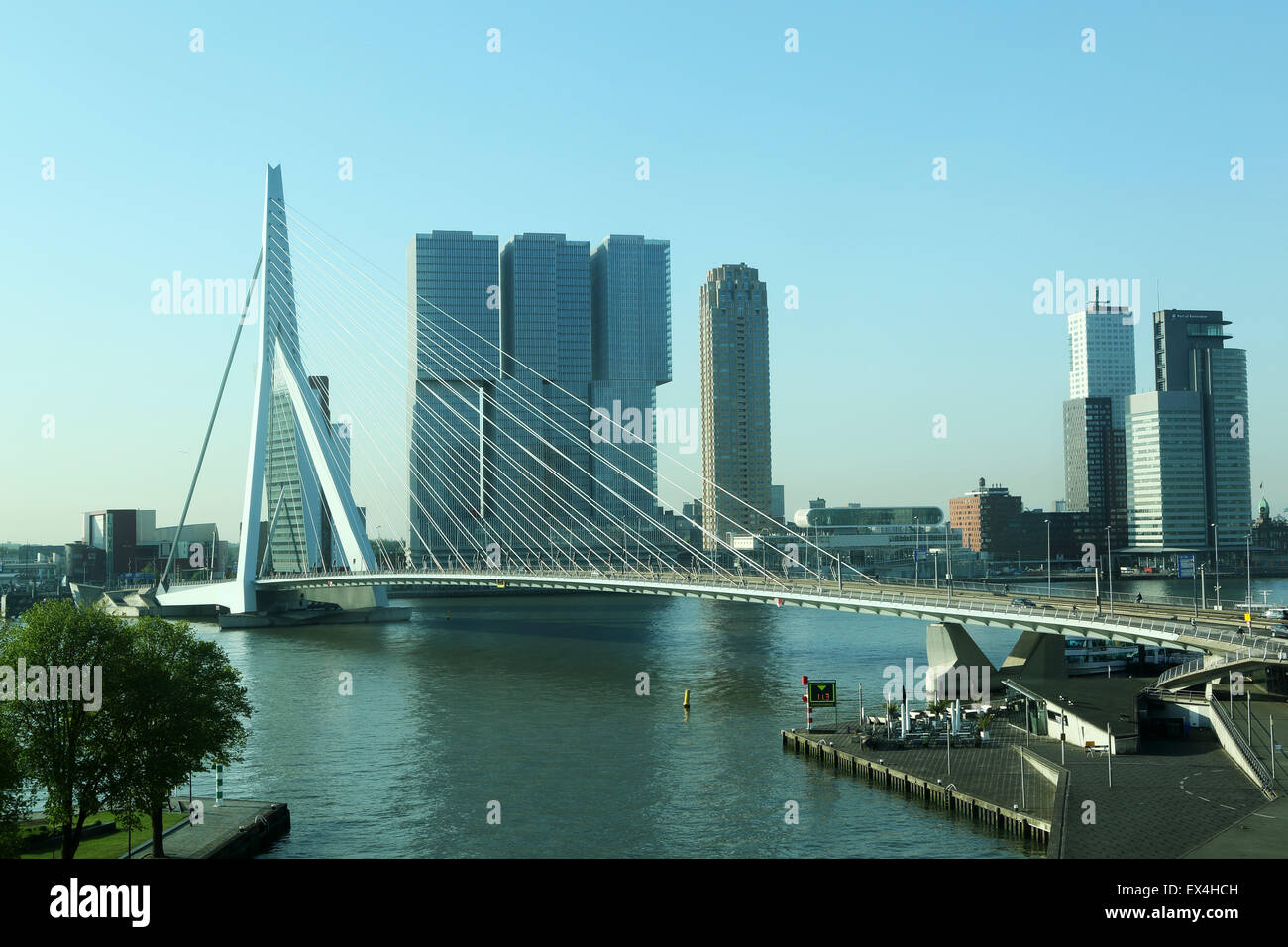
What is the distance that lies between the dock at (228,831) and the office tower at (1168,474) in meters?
163

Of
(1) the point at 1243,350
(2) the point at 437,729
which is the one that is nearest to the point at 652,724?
(2) the point at 437,729

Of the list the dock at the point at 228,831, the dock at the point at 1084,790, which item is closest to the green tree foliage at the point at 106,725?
the dock at the point at 228,831

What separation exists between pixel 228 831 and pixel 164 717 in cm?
278

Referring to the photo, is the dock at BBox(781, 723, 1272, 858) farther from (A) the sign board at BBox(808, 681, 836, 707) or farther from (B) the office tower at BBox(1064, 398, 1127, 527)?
(B) the office tower at BBox(1064, 398, 1127, 527)

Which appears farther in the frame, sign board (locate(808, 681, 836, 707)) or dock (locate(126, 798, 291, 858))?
sign board (locate(808, 681, 836, 707))

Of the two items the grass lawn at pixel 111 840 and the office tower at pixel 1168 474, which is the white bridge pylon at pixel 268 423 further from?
the office tower at pixel 1168 474

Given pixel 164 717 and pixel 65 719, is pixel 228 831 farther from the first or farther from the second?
pixel 65 719

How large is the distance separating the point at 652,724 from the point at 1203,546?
150616 millimetres

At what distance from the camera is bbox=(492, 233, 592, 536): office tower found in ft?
464

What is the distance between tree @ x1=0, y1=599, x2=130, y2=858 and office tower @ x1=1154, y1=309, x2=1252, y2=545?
16979 centimetres

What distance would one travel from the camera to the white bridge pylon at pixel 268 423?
6812 cm

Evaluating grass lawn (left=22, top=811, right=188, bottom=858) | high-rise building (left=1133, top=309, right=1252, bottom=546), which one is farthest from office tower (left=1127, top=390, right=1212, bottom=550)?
grass lawn (left=22, top=811, right=188, bottom=858)
